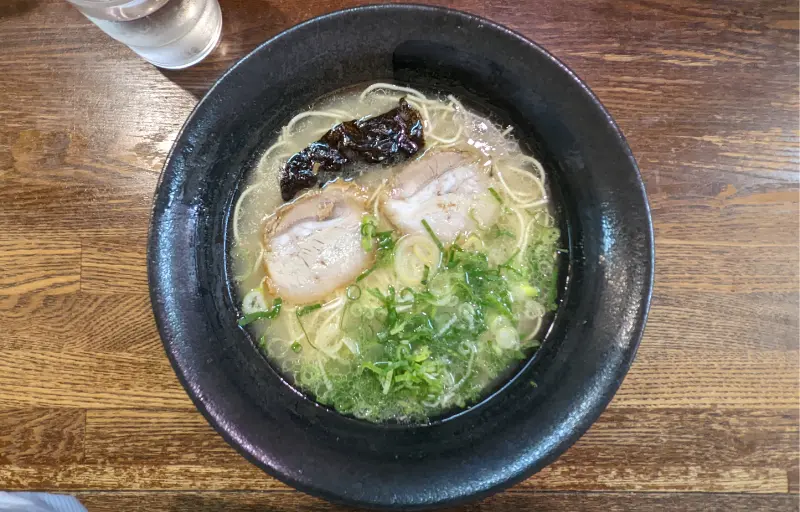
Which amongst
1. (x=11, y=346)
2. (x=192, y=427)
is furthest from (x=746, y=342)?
(x=11, y=346)

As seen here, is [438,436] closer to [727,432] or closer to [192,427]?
[192,427]

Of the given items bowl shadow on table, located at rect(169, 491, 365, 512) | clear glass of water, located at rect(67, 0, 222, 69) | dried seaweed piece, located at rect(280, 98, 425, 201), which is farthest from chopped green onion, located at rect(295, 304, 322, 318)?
clear glass of water, located at rect(67, 0, 222, 69)

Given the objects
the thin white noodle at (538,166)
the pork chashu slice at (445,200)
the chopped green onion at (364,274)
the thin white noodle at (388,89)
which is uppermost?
the thin white noodle at (388,89)

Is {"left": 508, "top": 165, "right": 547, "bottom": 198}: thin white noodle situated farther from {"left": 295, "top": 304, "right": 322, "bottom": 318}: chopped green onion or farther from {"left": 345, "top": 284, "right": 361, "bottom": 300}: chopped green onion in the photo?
{"left": 295, "top": 304, "right": 322, "bottom": 318}: chopped green onion

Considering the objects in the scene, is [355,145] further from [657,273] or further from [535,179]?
[657,273]

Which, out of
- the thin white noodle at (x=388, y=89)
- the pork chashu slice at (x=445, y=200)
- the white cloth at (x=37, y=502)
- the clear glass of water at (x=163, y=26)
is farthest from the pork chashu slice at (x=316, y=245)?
the white cloth at (x=37, y=502)

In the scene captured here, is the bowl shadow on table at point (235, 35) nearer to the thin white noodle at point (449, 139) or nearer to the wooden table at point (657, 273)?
the wooden table at point (657, 273)
